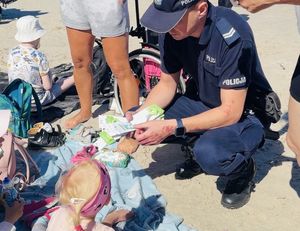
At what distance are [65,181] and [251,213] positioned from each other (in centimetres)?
135

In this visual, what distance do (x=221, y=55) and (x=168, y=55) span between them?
0.46 meters

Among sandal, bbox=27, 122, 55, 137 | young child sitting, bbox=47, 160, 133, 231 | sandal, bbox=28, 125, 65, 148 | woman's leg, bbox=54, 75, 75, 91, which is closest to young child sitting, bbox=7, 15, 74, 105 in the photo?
woman's leg, bbox=54, 75, 75, 91

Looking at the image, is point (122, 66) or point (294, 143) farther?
point (122, 66)

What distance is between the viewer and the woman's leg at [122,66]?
3924mm

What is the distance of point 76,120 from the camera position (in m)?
4.44

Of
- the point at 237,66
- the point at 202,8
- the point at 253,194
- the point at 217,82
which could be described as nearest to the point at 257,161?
the point at 253,194

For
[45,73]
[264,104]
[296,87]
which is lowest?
[45,73]

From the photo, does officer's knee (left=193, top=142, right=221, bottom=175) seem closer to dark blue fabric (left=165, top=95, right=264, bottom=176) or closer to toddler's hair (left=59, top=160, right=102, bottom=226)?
dark blue fabric (left=165, top=95, right=264, bottom=176)

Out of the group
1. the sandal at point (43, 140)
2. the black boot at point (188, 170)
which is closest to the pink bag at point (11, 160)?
the sandal at point (43, 140)

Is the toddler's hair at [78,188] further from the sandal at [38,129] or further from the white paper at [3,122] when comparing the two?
the sandal at [38,129]

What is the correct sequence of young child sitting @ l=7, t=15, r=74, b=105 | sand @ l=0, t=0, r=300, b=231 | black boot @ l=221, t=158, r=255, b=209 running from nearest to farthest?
sand @ l=0, t=0, r=300, b=231 → black boot @ l=221, t=158, r=255, b=209 → young child sitting @ l=7, t=15, r=74, b=105

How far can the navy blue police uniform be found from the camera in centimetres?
300

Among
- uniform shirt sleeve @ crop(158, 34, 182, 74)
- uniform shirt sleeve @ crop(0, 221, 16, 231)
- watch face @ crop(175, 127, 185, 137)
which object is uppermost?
uniform shirt sleeve @ crop(158, 34, 182, 74)

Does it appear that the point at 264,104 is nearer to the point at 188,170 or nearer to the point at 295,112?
the point at 295,112
